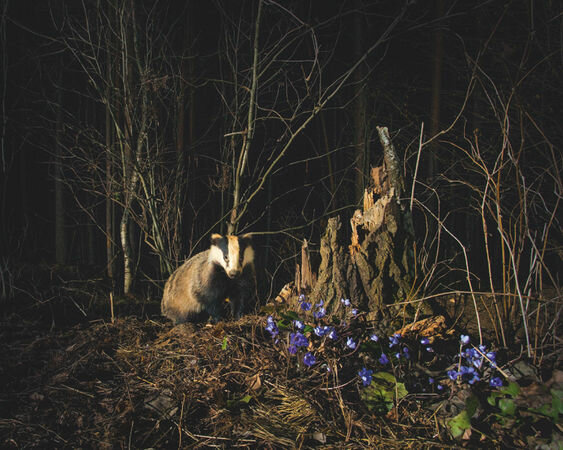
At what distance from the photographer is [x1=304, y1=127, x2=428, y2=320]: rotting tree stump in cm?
345

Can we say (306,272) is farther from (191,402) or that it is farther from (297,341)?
(191,402)

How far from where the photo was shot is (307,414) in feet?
7.50

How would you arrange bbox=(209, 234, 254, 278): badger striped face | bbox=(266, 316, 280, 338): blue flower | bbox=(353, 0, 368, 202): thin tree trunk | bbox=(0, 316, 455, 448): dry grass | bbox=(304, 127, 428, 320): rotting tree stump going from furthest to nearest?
bbox=(353, 0, 368, 202): thin tree trunk, bbox=(209, 234, 254, 278): badger striped face, bbox=(304, 127, 428, 320): rotting tree stump, bbox=(266, 316, 280, 338): blue flower, bbox=(0, 316, 455, 448): dry grass

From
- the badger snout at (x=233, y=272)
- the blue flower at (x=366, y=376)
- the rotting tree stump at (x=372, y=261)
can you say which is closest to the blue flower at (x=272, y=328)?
the blue flower at (x=366, y=376)

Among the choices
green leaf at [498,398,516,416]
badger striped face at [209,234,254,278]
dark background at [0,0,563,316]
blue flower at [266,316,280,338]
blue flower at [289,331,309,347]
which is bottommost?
green leaf at [498,398,516,416]

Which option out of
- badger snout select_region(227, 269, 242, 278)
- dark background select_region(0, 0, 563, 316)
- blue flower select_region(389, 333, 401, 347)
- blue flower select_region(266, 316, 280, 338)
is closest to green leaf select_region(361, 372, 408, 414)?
blue flower select_region(389, 333, 401, 347)

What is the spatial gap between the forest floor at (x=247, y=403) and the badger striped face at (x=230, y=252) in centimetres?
95

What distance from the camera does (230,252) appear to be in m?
3.98

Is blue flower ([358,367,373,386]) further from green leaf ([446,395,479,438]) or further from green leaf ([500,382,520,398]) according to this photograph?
green leaf ([500,382,520,398])

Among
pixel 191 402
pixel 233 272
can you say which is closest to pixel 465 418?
pixel 191 402

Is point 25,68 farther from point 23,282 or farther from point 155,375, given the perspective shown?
point 155,375

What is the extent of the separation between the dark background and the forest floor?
72 cm

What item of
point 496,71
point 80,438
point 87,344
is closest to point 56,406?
point 80,438

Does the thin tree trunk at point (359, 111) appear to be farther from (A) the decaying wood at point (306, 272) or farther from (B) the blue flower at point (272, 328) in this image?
(B) the blue flower at point (272, 328)
